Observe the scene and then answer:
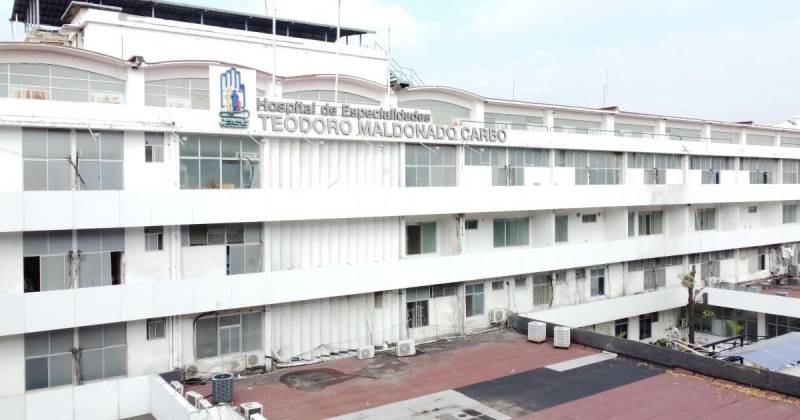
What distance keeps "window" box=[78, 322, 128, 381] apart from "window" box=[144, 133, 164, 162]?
198 inches

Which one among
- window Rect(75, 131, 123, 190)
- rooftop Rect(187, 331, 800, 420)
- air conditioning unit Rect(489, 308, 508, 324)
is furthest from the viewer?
air conditioning unit Rect(489, 308, 508, 324)

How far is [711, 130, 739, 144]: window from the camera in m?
42.3

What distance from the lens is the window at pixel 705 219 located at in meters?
38.1

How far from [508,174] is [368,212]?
8.18 metres

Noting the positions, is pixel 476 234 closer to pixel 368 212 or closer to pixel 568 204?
pixel 568 204

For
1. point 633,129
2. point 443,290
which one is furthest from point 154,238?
point 633,129

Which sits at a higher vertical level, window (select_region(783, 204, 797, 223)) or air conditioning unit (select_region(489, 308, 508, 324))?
window (select_region(783, 204, 797, 223))

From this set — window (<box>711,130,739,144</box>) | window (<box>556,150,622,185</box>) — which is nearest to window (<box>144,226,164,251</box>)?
window (<box>556,150,622,185</box>)

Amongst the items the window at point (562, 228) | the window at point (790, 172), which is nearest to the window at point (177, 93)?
the window at point (562, 228)

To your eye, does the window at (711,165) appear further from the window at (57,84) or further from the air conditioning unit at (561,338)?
the window at (57,84)

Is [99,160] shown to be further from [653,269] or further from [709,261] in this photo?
[709,261]

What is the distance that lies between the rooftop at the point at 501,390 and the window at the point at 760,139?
3029cm

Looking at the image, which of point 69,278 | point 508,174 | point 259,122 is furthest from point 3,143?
point 508,174

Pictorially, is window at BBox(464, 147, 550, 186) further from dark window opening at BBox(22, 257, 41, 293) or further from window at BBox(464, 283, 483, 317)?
dark window opening at BBox(22, 257, 41, 293)
